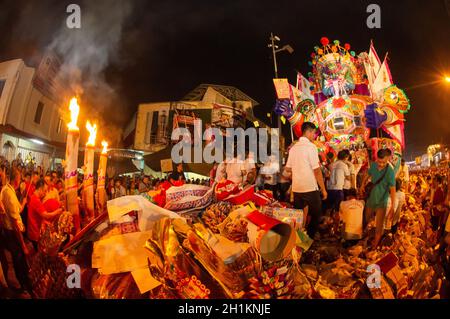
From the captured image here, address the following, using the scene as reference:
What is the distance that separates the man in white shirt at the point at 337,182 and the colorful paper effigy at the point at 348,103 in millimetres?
7611

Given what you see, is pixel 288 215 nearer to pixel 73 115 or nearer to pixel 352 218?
pixel 352 218

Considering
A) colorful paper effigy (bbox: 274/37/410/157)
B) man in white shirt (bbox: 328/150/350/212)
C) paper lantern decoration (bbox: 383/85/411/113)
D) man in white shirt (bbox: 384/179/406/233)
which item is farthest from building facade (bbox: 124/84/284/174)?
man in white shirt (bbox: 384/179/406/233)

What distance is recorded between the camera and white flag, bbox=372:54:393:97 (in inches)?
571

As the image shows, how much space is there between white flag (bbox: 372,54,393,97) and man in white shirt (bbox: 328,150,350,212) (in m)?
9.97

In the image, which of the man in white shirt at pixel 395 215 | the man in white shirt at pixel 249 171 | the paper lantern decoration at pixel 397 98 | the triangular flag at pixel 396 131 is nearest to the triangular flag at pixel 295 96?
the paper lantern decoration at pixel 397 98

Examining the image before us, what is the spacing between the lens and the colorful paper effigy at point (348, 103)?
14.0 m

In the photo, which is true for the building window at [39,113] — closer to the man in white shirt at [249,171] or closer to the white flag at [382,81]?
the man in white shirt at [249,171]

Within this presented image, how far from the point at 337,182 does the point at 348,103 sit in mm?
10255

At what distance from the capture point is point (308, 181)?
4.63 metres
